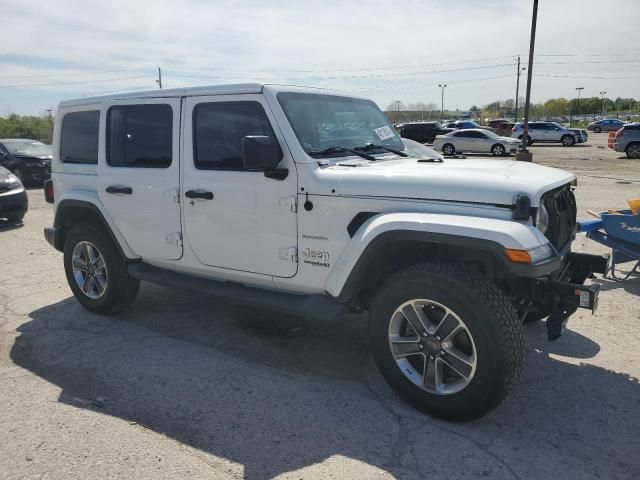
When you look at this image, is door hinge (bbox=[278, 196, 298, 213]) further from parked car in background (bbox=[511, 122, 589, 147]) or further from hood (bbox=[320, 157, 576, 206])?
parked car in background (bbox=[511, 122, 589, 147])

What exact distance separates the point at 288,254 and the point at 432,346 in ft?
3.84

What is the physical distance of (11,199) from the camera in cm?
995

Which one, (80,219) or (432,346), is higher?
(80,219)

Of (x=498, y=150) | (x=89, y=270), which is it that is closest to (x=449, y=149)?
(x=498, y=150)

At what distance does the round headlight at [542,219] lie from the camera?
3.15m

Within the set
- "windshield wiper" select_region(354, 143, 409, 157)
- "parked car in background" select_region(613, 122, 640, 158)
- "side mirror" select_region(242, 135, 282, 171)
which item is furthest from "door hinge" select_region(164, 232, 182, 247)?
"parked car in background" select_region(613, 122, 640, 158)

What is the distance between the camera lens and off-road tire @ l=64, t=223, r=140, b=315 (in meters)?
4.96

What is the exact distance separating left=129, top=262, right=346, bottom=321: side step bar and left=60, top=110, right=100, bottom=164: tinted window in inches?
45.3

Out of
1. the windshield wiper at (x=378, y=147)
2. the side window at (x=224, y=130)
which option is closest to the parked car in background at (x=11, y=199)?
the side window at (x=224, y=130)

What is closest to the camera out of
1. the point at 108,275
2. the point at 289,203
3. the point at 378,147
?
the point at 289,203

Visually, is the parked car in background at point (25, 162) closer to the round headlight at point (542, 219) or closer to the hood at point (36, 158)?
the hood at point (36, 158)

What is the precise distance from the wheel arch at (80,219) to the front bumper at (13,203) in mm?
5399

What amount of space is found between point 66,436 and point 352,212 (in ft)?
7.15

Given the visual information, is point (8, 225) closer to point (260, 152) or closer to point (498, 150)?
point (260, 152)
